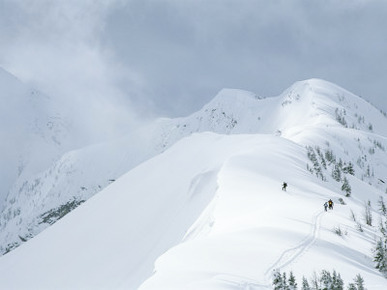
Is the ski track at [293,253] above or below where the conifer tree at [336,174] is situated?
below

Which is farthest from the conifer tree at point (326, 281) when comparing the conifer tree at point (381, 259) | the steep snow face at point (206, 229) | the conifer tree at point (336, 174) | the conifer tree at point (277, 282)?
the conifer tree at point (336, 174)

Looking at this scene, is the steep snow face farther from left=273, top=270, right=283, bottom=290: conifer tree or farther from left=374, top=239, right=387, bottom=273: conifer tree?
left=374, top=239, right=387, bottom=273: conifer tree

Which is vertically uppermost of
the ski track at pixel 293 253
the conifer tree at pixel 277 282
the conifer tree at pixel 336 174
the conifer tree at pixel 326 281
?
the conifer tree at pixel 336 174

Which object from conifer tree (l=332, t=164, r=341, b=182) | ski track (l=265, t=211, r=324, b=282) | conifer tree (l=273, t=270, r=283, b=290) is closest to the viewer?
conifer tree (l=273, t=270, r=283, b=290)

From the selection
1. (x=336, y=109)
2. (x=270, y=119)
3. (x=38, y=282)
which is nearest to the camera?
(x=38, y=282)

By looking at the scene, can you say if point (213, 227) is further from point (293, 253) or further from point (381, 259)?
point (381, 259)

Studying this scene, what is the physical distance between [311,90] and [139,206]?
144476 millimetres

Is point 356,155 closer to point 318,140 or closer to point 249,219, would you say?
point 318,140

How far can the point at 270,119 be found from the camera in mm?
196125

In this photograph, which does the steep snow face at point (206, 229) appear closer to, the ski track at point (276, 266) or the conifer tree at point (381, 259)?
the ski track at point (276, 266)

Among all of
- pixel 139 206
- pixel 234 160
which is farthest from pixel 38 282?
pixel 234 160

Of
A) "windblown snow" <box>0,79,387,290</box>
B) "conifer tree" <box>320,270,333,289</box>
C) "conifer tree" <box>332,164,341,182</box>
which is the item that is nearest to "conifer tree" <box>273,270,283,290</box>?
"windblown snow" <box>0,79,387,290</box>

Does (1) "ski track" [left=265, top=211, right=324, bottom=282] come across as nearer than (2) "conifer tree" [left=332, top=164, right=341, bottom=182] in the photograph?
Yes

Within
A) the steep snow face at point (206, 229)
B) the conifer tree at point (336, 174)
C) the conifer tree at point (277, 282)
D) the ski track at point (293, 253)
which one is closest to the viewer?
the conifer tree at point (277, 282)
